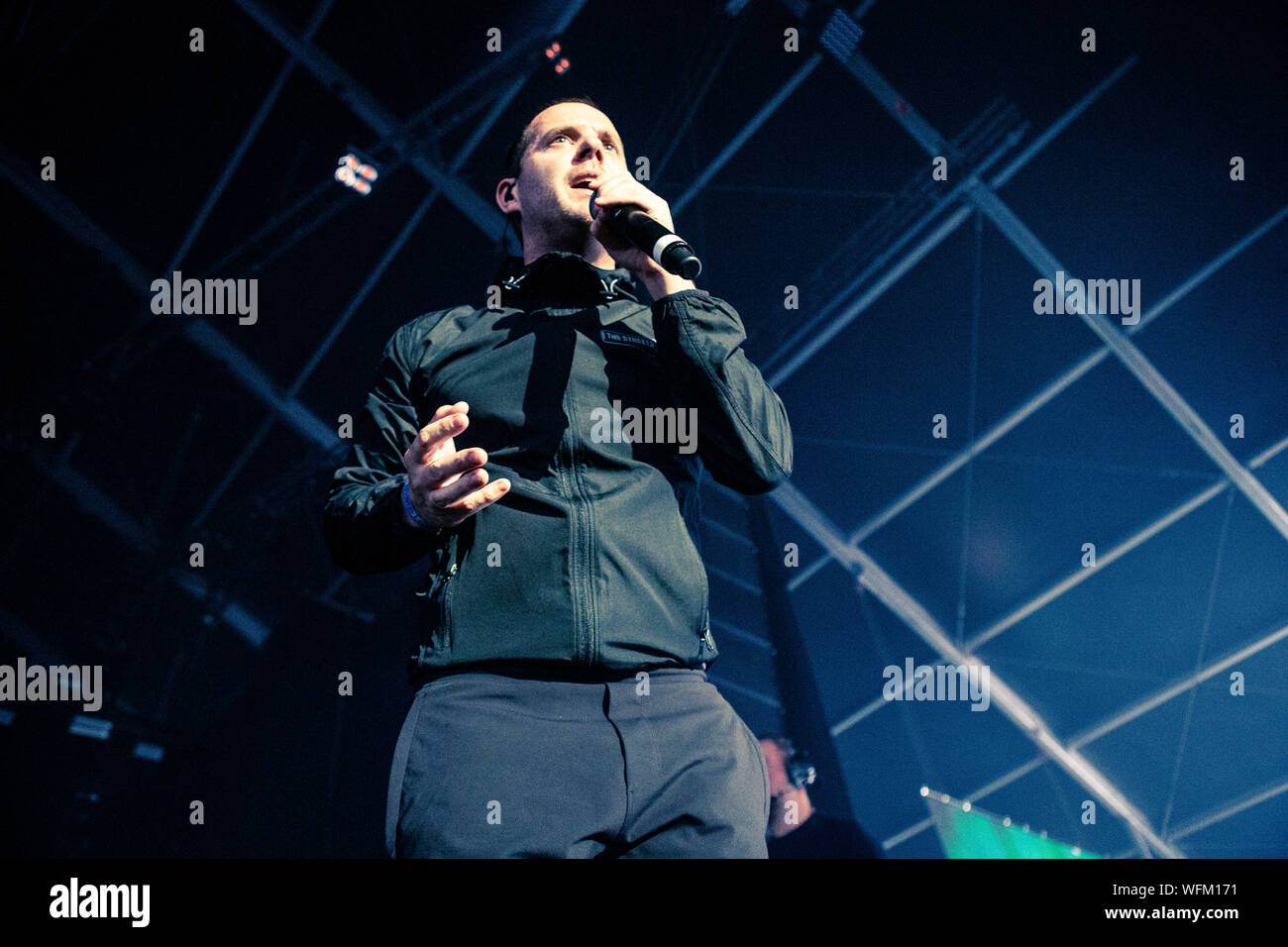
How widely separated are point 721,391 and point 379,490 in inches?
22.3

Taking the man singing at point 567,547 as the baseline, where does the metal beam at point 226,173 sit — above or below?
above

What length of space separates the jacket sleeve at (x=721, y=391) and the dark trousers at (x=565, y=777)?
1.32ft

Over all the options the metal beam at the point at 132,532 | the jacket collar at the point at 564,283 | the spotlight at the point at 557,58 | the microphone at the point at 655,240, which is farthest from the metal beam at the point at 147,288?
the microphone at the point at 655,240

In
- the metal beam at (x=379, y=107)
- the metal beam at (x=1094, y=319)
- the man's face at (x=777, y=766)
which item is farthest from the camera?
the metal beam at (x=1094, y=319)

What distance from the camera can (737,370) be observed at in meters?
1.48

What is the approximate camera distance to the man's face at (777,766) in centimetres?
375

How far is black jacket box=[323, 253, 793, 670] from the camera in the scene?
1303 millimetres

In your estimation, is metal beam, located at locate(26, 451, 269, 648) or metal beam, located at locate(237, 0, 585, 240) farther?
metal beam, located at locate(26, 451, 269, 648)

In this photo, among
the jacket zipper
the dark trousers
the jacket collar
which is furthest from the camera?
the jacket collar

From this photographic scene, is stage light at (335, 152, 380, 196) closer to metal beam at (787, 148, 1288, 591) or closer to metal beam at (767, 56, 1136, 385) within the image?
metal beam at (767, 56, 1136, 385)

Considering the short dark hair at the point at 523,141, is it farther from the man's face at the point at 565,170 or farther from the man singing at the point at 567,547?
the man singing at the point at 567,547

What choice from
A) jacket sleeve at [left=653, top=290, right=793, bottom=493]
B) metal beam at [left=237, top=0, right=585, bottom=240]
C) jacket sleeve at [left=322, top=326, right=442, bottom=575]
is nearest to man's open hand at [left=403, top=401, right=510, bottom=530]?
jacket sleeve at [left=322, top=326, right=442, bottom=575]

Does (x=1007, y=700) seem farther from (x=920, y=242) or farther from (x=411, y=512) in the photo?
(x=411, y=512)
